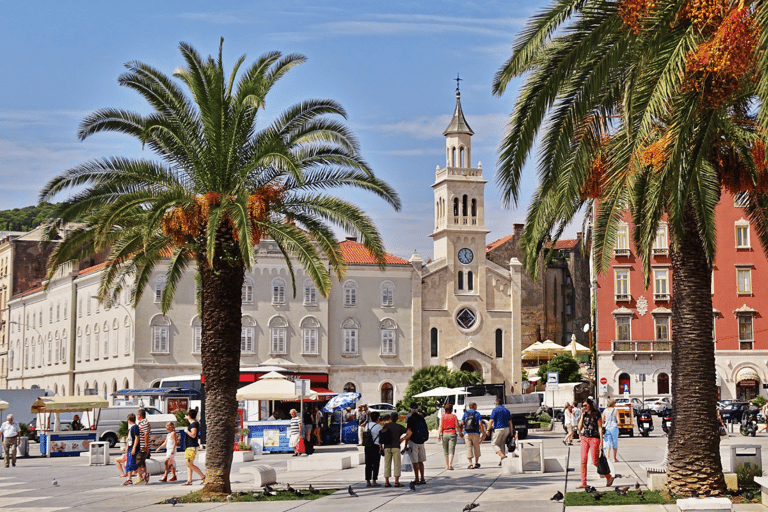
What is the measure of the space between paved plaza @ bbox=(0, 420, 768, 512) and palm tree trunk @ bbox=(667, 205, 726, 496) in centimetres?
84

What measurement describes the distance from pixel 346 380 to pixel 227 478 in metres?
54.6

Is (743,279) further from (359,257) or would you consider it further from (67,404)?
(67,404)

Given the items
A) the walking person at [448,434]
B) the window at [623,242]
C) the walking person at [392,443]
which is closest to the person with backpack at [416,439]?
the walking person at [392,443]

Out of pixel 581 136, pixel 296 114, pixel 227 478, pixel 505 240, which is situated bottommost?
pixel 227 478

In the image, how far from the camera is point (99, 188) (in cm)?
2145

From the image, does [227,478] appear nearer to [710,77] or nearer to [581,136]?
[581,136]

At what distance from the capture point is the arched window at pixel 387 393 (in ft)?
249

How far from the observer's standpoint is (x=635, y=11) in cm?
1293

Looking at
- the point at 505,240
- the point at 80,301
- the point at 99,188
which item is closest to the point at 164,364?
the point at 80,301

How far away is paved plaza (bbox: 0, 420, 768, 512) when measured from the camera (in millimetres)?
18531

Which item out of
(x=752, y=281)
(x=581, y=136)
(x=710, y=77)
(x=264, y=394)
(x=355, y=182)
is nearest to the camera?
(x=710, y=77)

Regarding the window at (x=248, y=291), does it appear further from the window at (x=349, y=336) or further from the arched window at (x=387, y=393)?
the arched window at (x=387, y=393)

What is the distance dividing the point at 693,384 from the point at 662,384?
2149 inches

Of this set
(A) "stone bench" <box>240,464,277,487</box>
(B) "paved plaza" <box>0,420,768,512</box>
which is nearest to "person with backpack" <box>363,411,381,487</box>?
(B) "paved plaza" <box>0,420,768,512</box>
